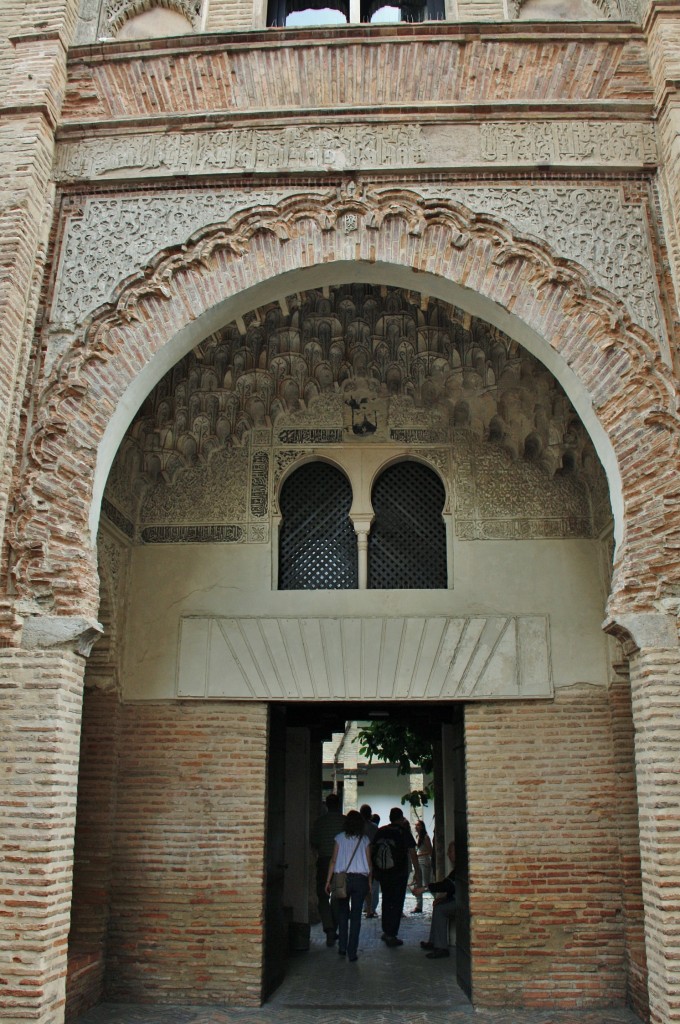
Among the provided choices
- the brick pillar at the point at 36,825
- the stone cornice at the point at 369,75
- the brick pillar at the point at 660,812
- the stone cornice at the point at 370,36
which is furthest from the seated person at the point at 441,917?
the stone cornice at the point at 370,36

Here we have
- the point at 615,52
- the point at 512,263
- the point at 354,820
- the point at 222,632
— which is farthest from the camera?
the point at 354,820

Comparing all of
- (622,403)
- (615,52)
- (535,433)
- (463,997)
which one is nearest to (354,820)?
(463,997)

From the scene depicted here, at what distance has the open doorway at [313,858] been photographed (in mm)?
5473

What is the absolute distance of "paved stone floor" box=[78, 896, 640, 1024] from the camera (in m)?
4.84

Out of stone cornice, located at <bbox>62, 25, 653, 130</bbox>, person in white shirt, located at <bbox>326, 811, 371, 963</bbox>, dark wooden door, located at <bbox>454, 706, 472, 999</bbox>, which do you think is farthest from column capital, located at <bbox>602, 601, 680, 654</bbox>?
person in white shirt, located at <bbox>326, 811, 371, 963</bbox>

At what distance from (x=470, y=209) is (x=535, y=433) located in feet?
5.45

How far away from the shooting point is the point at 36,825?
379 centimetres

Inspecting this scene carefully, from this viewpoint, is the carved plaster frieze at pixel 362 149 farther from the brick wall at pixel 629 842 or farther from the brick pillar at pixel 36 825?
the brick wall at pixel 629 842

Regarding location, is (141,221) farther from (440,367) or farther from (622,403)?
(622,403)

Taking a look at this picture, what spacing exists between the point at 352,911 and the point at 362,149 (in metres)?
5.17

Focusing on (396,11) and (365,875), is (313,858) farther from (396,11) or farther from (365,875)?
(396,11)

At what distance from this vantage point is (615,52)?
495 centimetres

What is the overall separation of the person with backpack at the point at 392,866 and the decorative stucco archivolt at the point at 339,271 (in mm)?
3820

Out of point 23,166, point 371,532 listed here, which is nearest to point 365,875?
point 371,532
